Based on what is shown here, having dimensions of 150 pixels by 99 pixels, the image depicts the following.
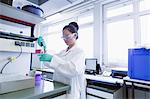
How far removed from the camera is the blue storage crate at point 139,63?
182 centimetres

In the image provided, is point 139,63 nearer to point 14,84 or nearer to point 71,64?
point 71,64

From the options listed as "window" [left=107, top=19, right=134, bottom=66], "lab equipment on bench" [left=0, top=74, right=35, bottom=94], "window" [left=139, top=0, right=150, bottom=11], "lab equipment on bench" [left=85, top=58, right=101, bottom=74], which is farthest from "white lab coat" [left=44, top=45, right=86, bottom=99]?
"window" [left=139, top=0, right=150, bottom=11]

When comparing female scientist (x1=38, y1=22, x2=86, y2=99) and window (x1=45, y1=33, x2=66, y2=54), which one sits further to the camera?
window (x1=45, y1=33, x2=66, y2=54)

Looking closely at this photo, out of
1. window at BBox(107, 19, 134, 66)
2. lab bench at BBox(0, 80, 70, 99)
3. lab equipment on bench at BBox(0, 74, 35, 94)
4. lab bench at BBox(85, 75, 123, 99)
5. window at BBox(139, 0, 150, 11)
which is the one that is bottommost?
lab bench at BBox(85, 75, 123, 99)

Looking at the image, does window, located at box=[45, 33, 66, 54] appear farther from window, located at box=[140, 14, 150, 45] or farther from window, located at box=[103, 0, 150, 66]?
window, located at box=[140, 14, 150, 45]

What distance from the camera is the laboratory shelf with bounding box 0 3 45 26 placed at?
1251mm

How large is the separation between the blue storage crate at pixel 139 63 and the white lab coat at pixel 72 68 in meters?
0.96

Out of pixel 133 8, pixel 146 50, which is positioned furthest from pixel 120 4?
pixel 146 50

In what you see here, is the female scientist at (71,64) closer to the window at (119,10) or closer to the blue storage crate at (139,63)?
the blue storage crate at (139,63)

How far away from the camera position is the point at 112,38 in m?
3.41

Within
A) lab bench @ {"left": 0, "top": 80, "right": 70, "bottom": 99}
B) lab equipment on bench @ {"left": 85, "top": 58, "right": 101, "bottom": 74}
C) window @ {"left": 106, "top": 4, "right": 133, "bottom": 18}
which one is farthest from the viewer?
window @ {"left": 106, "top": 4, "right": 133, "bottom": 18}

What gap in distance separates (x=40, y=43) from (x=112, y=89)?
4.97ft

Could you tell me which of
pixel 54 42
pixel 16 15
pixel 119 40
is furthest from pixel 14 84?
pixel 54 42

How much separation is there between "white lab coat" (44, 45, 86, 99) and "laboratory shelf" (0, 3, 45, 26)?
528 millimetres
